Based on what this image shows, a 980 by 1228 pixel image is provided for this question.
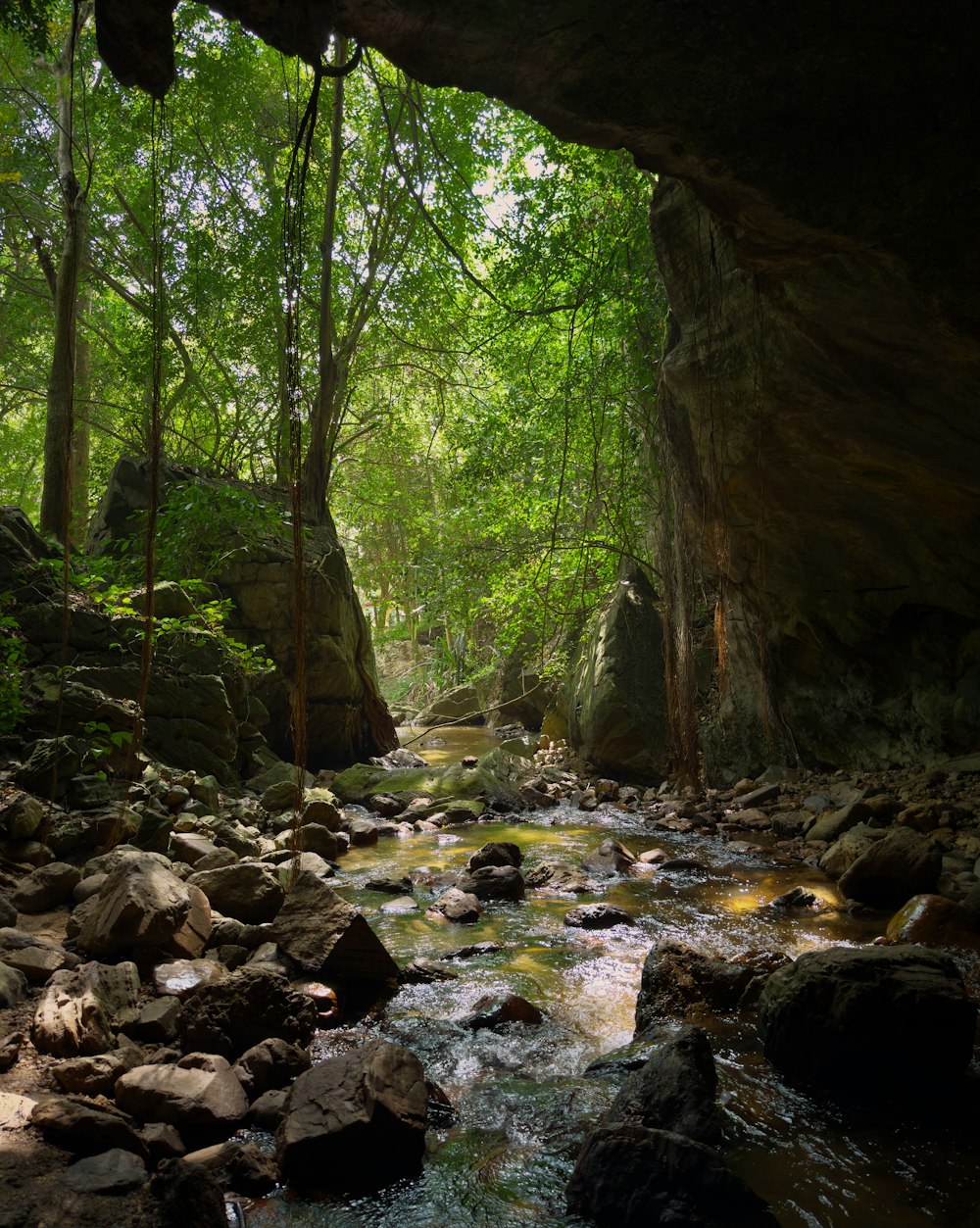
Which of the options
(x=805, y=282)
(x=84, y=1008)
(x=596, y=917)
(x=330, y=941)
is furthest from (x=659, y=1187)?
(x=805, y=282)

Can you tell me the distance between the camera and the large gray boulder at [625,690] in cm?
1049

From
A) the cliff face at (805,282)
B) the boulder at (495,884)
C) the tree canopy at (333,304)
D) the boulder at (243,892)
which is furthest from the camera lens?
the tree canopy at (333,304)

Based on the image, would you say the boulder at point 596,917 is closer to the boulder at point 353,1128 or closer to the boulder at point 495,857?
the boulder at point 495,857

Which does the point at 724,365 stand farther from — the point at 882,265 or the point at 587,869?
the point at 587,869

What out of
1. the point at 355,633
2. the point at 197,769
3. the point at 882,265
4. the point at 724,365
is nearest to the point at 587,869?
the point at 197,769

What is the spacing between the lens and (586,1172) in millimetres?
2439

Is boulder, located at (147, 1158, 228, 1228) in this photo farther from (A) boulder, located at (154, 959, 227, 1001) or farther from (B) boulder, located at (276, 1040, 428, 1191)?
(A) boulder, located at (154, 959, 227, 1001)

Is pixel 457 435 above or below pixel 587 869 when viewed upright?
above

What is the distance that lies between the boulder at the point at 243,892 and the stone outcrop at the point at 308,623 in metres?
5.28

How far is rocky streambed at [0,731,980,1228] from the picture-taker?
7.91 feet

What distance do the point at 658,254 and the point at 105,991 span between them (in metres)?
6.23

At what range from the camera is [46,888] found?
165 inches

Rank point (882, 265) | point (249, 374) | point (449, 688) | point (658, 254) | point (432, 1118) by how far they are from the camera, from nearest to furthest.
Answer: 1. point (432, 1118)
2. point (882, 265)
3. point (658, 254)
4. point (249, 374)
5. point (449, 688)

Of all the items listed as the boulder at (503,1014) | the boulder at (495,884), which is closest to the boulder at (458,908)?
the boulder at (495,884)
